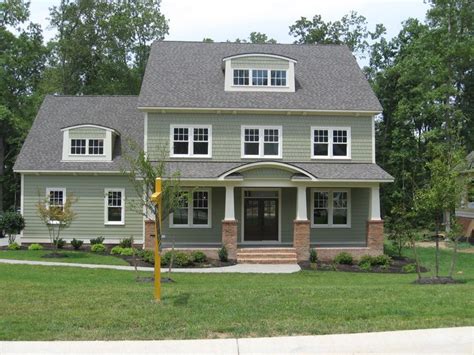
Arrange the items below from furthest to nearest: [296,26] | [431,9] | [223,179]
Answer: [296,26] → [431,9] → [223,179]

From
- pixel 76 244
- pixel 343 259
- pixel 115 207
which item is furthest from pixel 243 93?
pixel 76 244

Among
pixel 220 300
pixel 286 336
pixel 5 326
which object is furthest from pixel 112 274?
pixel 286 336

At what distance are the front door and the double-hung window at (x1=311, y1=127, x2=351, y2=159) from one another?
2895 mm

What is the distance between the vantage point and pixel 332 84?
2722 cm

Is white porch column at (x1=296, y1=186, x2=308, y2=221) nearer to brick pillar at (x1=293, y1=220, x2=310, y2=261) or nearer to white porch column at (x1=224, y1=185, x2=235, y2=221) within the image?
brick pillar at (x1=293, y1=220, x2=310, y2=261)

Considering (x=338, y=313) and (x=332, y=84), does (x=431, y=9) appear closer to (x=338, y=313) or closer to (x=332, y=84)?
(x=332, y=84)

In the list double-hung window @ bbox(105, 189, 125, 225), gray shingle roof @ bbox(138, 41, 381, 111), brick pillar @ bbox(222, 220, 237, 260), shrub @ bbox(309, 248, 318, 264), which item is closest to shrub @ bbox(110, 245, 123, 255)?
double-hung window @ bbox(105, 189, 125, 225)

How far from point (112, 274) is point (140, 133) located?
12721 millimetres

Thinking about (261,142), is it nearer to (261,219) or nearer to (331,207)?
(261,219)

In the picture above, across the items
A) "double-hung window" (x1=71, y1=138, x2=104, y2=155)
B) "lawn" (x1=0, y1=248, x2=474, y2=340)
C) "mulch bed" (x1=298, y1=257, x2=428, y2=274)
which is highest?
"double-hung window" (x1=71, y1=138, x2=104, y2=155)

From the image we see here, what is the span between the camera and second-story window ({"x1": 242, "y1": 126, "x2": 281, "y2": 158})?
25.5 metres

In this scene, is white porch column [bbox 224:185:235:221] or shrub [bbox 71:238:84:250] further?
shrub [bbox 71:238:84:250]

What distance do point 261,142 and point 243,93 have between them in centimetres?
252

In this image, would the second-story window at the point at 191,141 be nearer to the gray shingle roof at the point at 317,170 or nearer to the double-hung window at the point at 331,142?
the gray shingle roof at the point at 317,170
